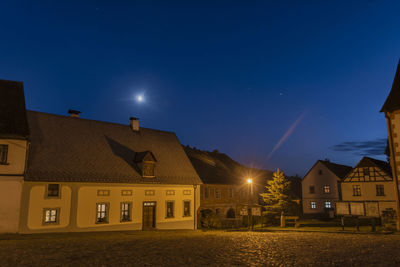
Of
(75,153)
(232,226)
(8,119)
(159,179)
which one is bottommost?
(232,226)

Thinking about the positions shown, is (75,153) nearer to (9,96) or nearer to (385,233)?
(9,96)

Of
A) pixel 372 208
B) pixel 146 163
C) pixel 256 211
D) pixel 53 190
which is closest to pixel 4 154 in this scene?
pixel 53 190

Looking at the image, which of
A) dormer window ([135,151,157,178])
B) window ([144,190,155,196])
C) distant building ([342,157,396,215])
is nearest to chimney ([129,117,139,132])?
dormer window ([135,151,157,178])

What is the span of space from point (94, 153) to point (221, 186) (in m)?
18.3

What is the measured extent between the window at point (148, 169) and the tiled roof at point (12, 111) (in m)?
9.73

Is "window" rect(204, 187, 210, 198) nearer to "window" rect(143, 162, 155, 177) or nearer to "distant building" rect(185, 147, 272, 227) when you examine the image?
"distant building" rect(185, 147, 272, 227)

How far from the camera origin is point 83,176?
22.5m

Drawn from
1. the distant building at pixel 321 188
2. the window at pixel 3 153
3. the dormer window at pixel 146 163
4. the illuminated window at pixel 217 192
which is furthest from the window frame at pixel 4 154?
the distant building at pixel 321 188

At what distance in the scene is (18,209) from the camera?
19.6 meters

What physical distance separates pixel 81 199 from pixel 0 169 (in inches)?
220

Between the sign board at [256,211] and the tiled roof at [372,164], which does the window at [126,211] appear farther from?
the tiled roof at [372,164]

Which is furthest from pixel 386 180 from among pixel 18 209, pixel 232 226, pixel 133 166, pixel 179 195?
pixel 18 209

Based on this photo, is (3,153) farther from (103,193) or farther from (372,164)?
(372,164)

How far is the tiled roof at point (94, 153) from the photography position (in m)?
22.1
